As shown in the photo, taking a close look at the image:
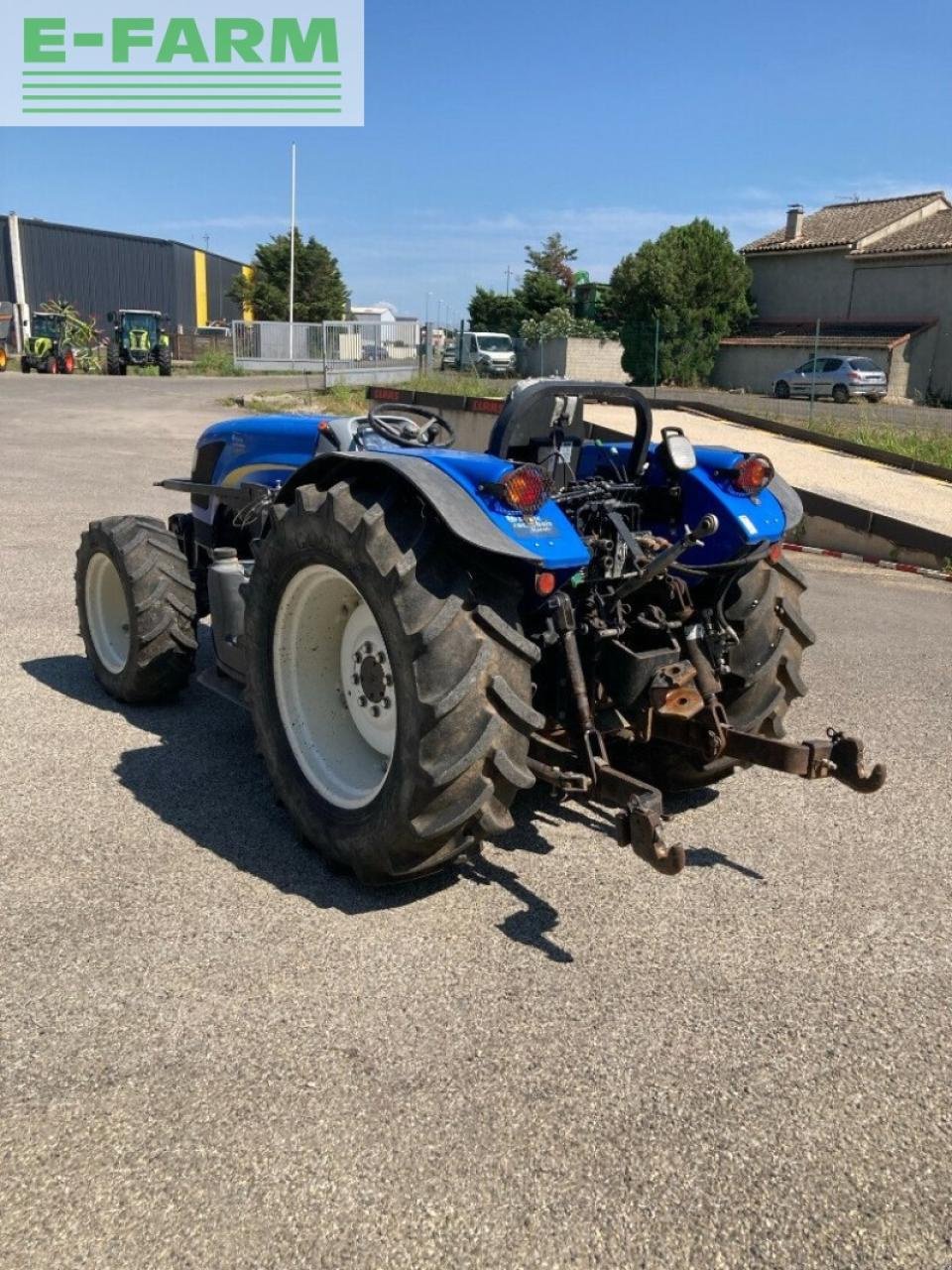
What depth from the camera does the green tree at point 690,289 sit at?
117 feet

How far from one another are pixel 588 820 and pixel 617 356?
34.9 m

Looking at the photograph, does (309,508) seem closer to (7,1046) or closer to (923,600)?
(7,1046)

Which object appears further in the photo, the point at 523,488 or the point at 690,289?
the point at 690,289

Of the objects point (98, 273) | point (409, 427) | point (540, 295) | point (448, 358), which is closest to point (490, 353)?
point (448, 358)

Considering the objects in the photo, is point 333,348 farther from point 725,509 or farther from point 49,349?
point 725,509

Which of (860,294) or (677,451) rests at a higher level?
(860,294)

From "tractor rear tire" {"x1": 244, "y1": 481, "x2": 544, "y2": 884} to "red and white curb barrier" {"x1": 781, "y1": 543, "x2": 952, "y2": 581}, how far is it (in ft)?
23.4

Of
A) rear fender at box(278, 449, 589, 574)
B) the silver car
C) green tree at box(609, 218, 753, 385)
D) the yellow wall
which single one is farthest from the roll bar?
the yellow wall

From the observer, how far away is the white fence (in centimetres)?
3130

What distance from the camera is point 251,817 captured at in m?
3.85

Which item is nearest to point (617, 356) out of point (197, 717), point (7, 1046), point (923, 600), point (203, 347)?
point (203, 347)

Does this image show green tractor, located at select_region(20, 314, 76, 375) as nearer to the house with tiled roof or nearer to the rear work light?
the house with tiled roof

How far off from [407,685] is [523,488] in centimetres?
67

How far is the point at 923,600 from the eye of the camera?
8.26 m
